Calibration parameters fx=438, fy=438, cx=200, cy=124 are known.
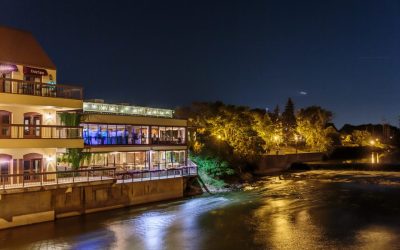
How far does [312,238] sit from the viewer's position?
2784 centimetres

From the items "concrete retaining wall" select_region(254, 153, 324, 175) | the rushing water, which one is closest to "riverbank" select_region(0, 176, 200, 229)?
the rushing water

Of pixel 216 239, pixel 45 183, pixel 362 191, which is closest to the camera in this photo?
pixel 216 239

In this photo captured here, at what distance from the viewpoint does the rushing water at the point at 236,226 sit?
26391mm

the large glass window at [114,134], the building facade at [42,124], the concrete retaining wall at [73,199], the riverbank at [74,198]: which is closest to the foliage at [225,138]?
the large glass window at [114,134]

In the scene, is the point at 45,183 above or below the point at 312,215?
above

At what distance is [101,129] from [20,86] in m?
11.4

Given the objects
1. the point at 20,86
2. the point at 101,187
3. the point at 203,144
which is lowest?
the point at 101,187

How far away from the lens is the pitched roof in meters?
34.9

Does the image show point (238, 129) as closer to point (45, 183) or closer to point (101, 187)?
point (101, 187)

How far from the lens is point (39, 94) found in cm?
3434

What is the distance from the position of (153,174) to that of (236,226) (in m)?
14.3

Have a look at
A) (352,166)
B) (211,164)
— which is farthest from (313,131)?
(211,164)

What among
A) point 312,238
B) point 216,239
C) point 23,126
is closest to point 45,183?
point 23,126

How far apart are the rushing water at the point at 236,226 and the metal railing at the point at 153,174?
10.3ft
